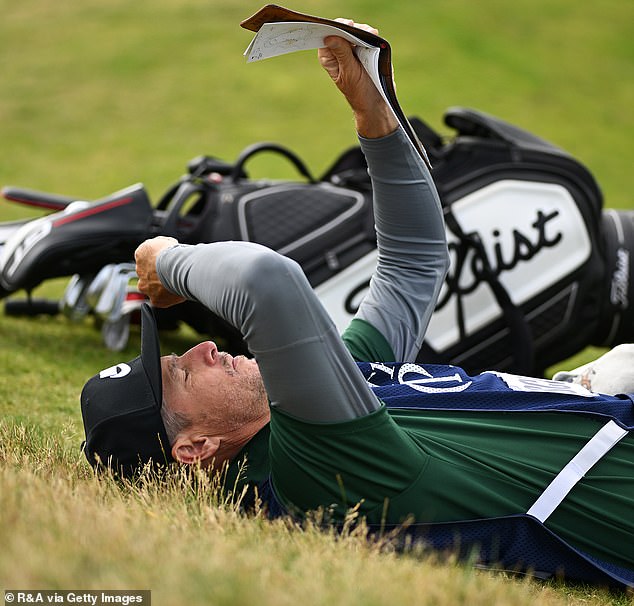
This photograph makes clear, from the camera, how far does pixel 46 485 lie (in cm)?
211

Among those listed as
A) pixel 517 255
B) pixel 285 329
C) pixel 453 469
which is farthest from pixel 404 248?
pixel 517 255

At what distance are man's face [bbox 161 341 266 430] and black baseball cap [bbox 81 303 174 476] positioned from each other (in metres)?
0.06

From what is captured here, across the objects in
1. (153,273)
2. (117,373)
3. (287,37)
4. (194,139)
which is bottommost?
(194,139)

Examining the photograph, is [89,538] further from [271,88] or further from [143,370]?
[271,88]

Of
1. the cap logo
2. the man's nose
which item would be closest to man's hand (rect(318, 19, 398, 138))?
the man's nose

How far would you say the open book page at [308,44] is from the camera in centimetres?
237

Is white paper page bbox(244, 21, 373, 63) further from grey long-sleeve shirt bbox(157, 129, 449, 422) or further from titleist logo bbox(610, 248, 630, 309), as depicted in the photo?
titleist logo bbox(610, 248, 630, 309)

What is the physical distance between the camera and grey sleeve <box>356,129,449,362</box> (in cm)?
277

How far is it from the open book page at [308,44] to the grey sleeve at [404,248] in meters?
0.22

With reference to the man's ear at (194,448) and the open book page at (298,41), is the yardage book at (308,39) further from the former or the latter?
the man's ear at (194,448)

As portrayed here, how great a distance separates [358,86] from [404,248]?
1.68 feet

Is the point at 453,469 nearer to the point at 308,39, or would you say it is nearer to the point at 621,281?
the point at 308,39

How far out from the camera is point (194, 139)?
1050 centimetres

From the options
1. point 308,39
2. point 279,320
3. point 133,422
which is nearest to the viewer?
point 279,320
